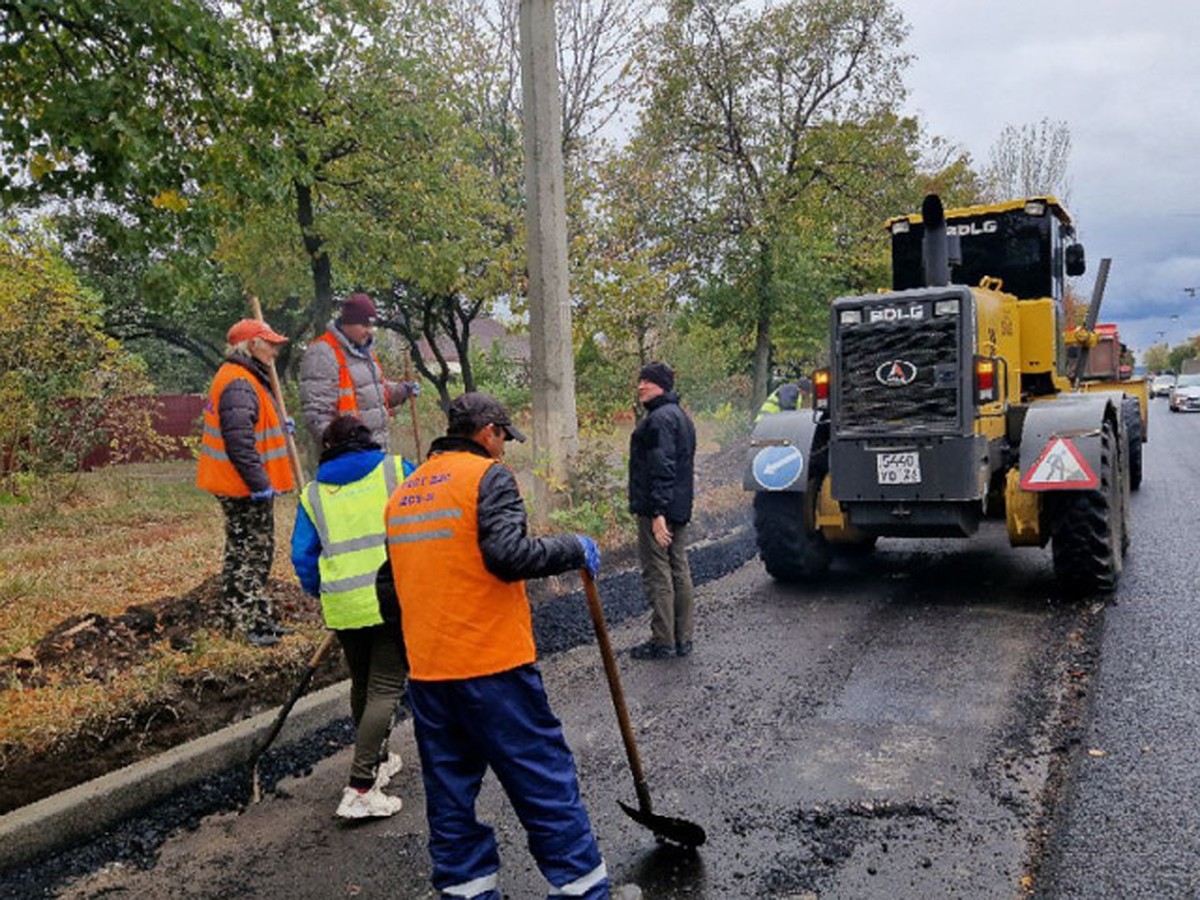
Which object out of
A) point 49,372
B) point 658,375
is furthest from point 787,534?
point 49,372

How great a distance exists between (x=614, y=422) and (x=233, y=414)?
938cm

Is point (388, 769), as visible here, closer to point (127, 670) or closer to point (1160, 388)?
point (127, 670)

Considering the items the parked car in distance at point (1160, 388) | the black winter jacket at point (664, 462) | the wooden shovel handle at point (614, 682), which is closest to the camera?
the wooden shovel handle at point (614, 682)

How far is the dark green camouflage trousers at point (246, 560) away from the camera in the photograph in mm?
5598

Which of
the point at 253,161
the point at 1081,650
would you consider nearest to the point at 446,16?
the point at 253,161

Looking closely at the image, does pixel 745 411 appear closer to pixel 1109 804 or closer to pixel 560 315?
pixel 560 315

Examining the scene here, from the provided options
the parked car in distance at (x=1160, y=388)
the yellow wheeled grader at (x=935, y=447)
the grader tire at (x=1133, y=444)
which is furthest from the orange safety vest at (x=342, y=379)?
the parked car in distance at (x=1160, y=388)

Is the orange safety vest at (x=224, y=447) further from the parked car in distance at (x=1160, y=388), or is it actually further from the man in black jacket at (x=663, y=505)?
the parked car in distance at (x=1160, y=388)

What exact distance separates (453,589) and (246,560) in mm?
3135

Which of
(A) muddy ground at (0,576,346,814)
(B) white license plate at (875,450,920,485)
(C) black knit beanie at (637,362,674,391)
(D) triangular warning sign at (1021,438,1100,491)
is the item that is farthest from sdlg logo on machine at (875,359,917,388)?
(A) muddy ground at (0,576,346,814)

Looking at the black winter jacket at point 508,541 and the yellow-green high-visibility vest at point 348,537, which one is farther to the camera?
the yellow-green high-visibility vest at point 348,537

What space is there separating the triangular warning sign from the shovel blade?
14.2 ft

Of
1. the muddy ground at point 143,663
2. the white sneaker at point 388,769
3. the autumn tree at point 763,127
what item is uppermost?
the autumn tree at point 763,127

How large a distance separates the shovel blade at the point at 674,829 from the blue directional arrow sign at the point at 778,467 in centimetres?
436
